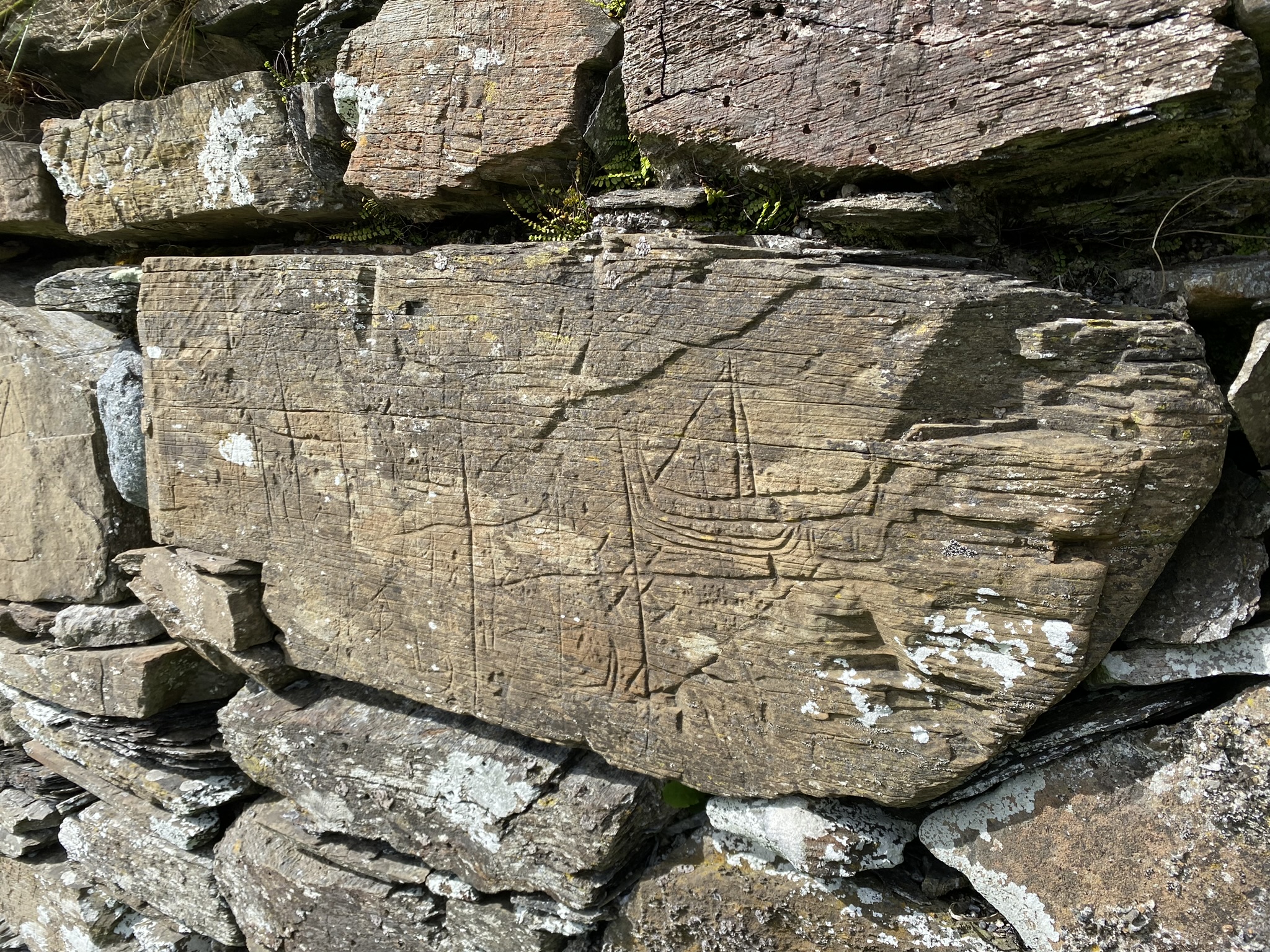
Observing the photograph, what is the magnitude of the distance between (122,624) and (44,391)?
132 cm

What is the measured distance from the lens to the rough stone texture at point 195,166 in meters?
3.76

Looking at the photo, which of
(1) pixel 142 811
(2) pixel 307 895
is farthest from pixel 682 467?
(1) pixel 142 811

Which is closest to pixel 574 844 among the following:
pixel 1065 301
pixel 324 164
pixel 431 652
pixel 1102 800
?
pixel 431 652

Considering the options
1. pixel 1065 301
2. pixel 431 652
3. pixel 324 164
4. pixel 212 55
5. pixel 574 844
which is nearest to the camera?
pixel 1065 301

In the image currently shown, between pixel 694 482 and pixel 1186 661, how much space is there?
1584mm

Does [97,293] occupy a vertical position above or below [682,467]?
above

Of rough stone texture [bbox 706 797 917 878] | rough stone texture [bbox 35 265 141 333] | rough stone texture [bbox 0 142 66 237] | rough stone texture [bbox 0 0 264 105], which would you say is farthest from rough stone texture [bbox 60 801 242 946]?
rough stone texture [bbox 0 0 264 105]

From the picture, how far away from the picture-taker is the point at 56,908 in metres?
5.10

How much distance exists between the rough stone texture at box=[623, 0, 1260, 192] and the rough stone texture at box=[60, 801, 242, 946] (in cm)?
434

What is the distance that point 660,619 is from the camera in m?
3.01

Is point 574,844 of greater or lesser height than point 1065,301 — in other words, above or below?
below

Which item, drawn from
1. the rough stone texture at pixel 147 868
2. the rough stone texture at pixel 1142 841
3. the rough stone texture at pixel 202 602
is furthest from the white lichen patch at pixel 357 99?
the rough stone texture at pixel 147 868

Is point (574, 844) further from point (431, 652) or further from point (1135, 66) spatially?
point (1135, 66)

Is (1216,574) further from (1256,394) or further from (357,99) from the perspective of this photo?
(357,99)
